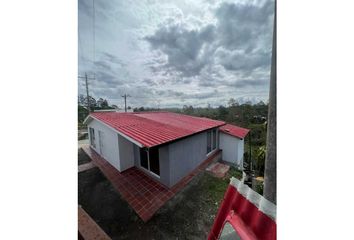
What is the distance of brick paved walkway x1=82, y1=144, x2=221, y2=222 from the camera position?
285 cm

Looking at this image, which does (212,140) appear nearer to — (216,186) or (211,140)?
(211,140)

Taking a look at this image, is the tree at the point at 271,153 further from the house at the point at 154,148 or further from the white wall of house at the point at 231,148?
the white wall of house at the point at 231,148

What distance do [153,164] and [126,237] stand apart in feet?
6.23

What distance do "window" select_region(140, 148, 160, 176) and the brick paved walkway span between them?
238 mm

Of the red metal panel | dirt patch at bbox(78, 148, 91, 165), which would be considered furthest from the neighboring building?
dirt patch at bbox(78, 148, 91, 165)

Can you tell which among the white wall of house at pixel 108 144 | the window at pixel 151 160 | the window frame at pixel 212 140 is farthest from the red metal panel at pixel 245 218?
the window frame at pixel 212 140

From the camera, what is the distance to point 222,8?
1.71 m

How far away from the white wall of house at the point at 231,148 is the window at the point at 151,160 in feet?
11.9

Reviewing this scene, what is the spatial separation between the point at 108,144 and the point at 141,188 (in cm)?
227

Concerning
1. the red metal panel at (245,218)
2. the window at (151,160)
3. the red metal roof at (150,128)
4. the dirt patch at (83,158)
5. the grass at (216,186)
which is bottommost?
the grass at (216,186)

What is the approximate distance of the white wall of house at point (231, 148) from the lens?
19.7 feet

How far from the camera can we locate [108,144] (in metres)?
4.91

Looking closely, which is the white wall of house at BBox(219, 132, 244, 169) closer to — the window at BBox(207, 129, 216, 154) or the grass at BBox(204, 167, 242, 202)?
the window at BBox(207, 129, 216, 154)
